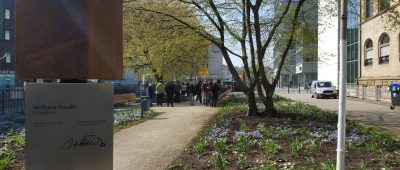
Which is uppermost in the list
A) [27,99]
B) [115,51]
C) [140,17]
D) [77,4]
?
[140,17]

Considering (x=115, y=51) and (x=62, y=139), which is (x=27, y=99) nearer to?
(x=62, y=139)

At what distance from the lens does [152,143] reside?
11445 millimetres

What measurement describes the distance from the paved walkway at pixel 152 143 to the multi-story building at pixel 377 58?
23333mm

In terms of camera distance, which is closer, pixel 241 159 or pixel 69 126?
pixel 69 126

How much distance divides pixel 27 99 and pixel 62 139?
48 cm

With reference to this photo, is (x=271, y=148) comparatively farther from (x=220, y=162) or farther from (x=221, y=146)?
(x=220, y=162)

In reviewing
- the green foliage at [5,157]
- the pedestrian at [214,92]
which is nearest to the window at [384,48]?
the pedestrian at [214,92]

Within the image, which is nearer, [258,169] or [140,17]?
[258,169]

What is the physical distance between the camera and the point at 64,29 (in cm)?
473

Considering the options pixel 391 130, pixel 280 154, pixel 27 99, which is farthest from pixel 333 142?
pixel 27 99

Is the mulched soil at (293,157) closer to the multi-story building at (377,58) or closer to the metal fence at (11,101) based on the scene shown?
the metal fence at (11,101)

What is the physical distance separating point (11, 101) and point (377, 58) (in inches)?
1277

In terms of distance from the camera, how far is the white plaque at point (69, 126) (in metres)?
4.58

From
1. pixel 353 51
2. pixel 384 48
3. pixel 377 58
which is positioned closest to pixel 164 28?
pixel 384 48
